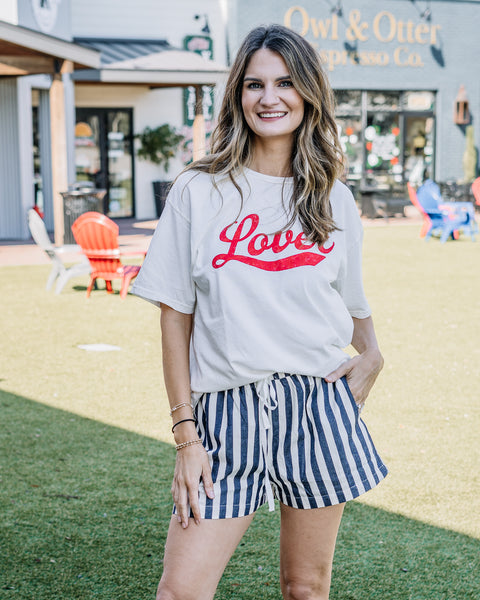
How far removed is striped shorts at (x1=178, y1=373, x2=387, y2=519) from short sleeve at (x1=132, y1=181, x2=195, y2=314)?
273mm

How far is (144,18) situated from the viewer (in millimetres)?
21547

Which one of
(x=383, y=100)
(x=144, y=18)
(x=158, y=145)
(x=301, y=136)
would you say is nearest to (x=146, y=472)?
(x=301, y=136)

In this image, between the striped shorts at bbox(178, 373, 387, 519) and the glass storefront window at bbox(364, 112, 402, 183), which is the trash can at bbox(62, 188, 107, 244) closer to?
the glass storefront window at bbox(364, 112, 402, 183)

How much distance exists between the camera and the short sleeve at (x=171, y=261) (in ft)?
6.73

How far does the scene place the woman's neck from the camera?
2.17m

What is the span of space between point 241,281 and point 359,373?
16.9 inches

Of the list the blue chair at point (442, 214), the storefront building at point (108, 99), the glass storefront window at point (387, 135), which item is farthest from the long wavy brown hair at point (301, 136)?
the glass storefront window at point (387, 135)

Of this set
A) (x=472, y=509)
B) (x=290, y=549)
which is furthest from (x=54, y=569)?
(x=472, y=509)

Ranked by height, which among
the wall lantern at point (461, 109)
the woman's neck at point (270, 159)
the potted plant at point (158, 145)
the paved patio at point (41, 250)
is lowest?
the paved patio at point (41, 250)

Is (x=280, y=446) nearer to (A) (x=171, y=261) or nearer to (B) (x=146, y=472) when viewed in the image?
(A) (x=171, y=261)

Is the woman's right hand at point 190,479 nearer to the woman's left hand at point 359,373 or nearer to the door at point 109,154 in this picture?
the woman's left hand at point 359,373

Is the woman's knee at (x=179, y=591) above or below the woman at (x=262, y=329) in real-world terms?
below

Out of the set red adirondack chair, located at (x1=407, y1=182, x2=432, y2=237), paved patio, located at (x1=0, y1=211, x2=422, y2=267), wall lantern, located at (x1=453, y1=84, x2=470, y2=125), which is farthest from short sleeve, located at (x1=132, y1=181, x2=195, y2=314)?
wall lantern, located at (x1=453, y1=84, x2=470, y2=125)

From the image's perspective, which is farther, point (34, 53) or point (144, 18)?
point (144, 18)
